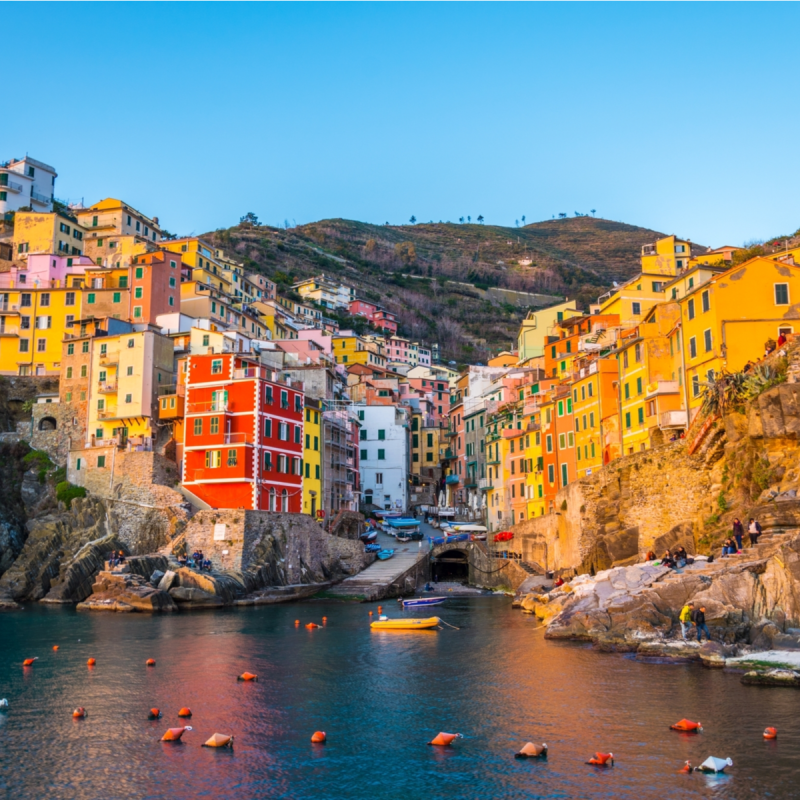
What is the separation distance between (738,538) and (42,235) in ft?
292

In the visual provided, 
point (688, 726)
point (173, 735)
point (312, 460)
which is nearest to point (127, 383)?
point (312, 460)

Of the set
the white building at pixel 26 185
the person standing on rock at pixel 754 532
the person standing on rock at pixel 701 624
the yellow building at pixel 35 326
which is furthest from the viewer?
the white building at pixel 26 185

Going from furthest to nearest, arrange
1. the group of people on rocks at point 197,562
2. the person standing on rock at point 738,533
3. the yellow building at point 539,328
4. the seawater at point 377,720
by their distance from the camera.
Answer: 1. the yellow building at point 539,328
2. the group of people on rocks at point 197,562
3. the person standing on rock at point 738,533
4. the seawater at point 377,720

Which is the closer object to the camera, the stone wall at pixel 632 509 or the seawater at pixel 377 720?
the seawater at pixel 377 720

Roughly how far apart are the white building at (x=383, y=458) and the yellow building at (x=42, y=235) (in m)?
41.1

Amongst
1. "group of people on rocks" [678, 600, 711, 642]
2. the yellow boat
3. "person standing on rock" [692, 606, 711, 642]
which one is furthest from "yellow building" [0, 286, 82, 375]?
"person standing on rock" [692, 606, 711, 642]

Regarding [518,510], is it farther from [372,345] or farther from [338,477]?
[372,345]

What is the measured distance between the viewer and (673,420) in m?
51.6

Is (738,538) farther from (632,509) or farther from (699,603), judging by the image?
(632,509)

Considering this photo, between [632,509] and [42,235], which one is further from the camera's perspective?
[42,235]

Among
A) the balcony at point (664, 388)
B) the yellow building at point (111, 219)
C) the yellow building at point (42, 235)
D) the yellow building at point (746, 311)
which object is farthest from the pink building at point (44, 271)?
the yellow building at point (746, 311)

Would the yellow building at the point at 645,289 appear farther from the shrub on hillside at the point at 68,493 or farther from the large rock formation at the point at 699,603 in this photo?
the shrub on hillside at the point at 68,493

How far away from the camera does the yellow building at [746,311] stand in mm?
47500

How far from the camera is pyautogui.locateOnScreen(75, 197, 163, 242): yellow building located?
4166 inches
